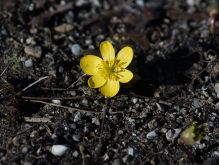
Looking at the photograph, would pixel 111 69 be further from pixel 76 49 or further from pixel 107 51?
pixel 76 49

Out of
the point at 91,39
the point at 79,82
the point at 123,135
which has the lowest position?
the point at 123,135

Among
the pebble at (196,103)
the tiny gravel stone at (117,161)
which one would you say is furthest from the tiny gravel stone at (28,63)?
the pebble at (196,103)

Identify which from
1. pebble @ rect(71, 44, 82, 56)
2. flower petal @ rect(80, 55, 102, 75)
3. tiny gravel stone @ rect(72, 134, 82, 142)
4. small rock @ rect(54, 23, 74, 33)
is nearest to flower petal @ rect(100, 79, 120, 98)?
flower petal @ rect(80, 55, 102, 75)

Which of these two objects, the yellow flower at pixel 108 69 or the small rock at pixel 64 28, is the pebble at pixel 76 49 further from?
the yellow flower at pixel 108 69

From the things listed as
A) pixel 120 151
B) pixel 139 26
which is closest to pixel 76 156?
pixel 120 151

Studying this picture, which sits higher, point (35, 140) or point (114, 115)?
point (114, 115)

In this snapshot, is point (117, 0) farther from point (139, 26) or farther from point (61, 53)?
point (61, 53)
